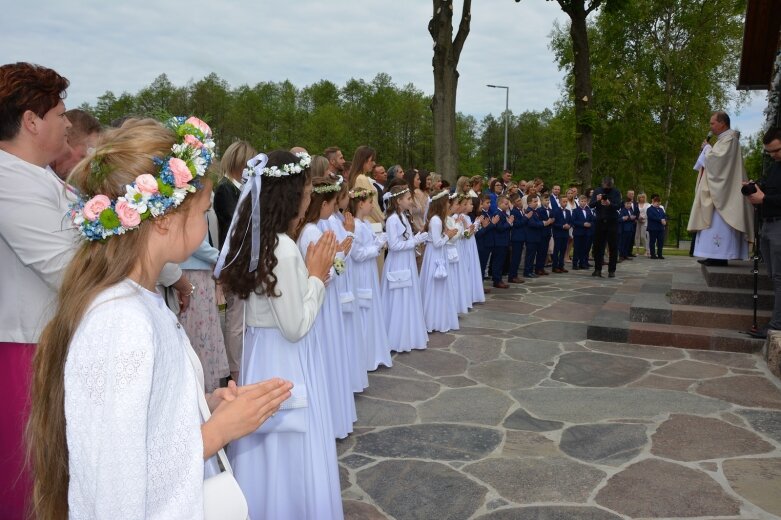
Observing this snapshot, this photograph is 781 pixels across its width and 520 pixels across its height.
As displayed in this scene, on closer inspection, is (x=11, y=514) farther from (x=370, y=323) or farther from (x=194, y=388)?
(x=370, y=323)

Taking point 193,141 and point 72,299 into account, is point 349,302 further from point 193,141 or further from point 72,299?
point 72,299

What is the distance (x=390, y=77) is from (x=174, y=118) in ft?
198

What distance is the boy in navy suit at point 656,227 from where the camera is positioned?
19.2 meters

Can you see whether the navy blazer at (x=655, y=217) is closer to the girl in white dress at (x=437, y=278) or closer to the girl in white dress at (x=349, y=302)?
the girl in white dress at (x=437, y=278)

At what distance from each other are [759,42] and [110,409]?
12085 millimetres

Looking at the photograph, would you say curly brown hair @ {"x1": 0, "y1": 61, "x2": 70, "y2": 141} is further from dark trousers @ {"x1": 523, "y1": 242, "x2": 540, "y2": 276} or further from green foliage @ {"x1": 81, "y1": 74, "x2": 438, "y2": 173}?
green foliage @ {"x1": 81, "y1": 74, "x2": 438, "y2": 173}

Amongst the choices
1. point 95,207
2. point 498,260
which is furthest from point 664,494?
point 498,260

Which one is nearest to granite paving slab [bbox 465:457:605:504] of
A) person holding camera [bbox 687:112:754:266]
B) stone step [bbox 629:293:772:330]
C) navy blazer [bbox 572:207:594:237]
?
stone step [bbox 629:293:772:330]

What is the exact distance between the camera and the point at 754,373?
645cm

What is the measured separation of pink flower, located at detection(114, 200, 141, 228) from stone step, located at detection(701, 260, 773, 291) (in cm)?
872

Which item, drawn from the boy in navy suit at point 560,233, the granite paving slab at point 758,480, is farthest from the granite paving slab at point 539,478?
the boy in navy suit at point 560,233

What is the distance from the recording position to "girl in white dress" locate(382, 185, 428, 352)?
7383 millimetres

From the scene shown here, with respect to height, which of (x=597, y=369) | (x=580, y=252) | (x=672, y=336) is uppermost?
(x=580, y=252)

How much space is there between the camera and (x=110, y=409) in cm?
140
